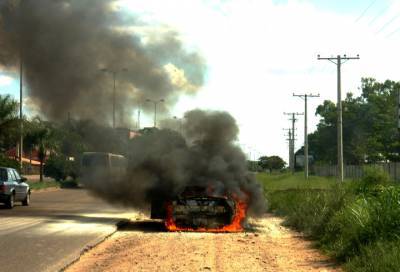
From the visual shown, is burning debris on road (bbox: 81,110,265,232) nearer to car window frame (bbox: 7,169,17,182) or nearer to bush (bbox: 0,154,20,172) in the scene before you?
car window frame (bbox: 7,169,17,182)

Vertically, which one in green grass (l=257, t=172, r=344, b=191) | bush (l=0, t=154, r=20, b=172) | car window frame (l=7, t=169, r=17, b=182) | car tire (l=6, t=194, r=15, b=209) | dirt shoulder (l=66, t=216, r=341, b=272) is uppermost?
bush (l=0, t=154, r=20, b=172)

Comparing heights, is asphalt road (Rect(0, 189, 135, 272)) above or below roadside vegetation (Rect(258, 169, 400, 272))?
below

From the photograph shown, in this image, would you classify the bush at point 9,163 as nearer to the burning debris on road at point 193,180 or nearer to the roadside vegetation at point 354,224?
the burning debris on road at point 193,180

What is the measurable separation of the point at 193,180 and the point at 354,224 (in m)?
7.00

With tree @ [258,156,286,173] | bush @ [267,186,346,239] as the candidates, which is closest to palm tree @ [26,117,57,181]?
bush @ [267,186,346,239]

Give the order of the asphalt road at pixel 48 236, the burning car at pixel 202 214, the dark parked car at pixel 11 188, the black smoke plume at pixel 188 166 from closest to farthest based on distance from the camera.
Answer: the asphalt road at pixel 48 236
the burning car at pixel 202 214
the black smoke plume at pixel 188 166
the dark parked car at pixel 11 188

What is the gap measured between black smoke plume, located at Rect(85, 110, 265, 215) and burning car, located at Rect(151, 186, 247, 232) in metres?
0.96

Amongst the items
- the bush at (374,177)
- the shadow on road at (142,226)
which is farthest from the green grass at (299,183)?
the shadow on road at (142,226)

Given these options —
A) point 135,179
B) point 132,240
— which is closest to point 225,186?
point 135,179

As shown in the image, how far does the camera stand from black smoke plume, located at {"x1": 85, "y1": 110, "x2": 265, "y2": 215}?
1798cm

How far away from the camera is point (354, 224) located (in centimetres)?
1162

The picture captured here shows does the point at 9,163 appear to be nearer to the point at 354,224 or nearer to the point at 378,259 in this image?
the point at 354,224

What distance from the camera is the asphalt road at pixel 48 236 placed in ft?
33.5

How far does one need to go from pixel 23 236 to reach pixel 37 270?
15.2 ft
